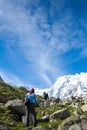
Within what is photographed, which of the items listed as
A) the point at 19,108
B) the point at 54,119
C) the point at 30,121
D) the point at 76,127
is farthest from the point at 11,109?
the point at 76,127

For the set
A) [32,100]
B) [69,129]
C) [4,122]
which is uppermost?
[32,100]

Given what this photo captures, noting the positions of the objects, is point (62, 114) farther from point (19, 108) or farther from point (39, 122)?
point (19, 108)

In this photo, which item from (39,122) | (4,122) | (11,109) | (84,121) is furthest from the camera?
(11,109)

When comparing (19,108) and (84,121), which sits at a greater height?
(19,108)

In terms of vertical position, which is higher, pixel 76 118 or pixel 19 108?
pixel 19 108

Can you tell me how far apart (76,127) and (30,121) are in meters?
6.83

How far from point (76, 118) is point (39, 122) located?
4.88m

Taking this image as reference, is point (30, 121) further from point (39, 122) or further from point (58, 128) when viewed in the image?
point (58, 128)

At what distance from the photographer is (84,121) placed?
23.2 metres

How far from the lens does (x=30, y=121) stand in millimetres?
27797

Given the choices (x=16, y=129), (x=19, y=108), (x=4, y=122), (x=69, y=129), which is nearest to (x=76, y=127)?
(x=69, y=129)

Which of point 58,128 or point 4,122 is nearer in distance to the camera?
point 58,128

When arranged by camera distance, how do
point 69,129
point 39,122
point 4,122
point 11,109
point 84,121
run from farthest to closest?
point 11,109 < point 39,122 < point 4,122 < point 84,121 < point 69,129

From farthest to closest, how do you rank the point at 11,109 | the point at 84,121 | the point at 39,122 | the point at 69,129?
the point at 11,109 → the point at 39,122 → the point at 84,121 → the point at 69,129
